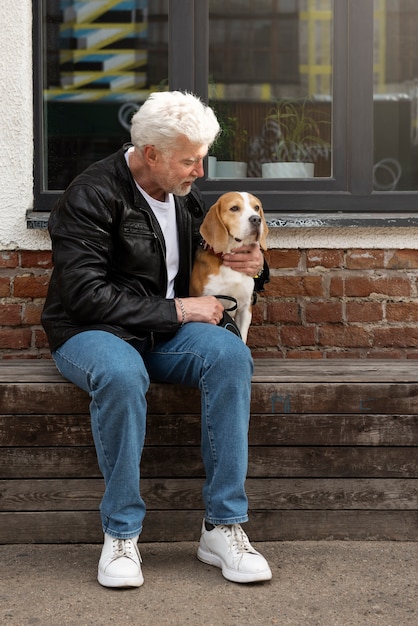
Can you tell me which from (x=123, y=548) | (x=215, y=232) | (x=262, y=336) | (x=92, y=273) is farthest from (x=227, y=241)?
(x=123, y=548)

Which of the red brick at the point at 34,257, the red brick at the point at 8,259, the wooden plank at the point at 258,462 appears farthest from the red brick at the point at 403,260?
the red brick at the point at 8,259

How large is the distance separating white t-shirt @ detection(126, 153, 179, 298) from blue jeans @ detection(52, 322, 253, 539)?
343 mm

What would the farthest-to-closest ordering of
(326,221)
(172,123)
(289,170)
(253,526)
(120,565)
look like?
(289,170), (326,221), (253,526), (172,123), (120,565)

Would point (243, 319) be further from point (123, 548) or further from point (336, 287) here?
point (123, 548)

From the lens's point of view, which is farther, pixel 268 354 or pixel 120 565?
pixel 268 354

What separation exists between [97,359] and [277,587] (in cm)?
93

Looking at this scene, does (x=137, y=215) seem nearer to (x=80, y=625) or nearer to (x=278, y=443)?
(x=278, y=443)

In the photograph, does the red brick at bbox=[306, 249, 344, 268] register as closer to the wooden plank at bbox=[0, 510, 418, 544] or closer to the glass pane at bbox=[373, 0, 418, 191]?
the glass pane at bbox=[373, 0, 418, 191]

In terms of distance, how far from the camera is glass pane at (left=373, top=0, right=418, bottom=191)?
4.18m

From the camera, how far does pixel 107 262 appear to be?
3113mm

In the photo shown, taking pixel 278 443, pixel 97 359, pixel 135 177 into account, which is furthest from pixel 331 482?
pixel 135 177

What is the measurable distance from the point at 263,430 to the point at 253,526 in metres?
0.35

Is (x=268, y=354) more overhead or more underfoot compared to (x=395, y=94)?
more underfoot

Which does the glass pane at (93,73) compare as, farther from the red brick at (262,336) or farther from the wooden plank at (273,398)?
the wooden plank at (273,398)
